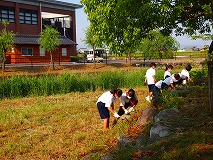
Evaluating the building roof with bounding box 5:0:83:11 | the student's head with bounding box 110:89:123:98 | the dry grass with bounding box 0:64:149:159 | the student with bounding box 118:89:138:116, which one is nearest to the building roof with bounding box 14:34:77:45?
the building roof with bounding box 5:0:83:11

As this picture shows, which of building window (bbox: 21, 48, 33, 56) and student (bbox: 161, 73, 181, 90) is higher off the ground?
building window (bbox: 21, 48, 33, 56)

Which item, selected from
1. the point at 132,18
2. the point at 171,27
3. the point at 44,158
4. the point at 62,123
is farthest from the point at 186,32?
the point at 44,158

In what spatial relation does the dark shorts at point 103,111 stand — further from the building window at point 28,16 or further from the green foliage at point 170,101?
the building window at point 28,16

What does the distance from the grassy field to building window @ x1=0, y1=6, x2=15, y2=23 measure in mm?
29012

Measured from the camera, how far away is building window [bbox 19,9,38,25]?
42.2 meters

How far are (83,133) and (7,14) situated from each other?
34.9m

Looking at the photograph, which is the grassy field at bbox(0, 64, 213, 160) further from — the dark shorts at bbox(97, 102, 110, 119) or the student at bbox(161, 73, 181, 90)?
the student at bbox(161, 73, 181, 90)

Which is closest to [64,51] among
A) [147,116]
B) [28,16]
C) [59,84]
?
[28,16]

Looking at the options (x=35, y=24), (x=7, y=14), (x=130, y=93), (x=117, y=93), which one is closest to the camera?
(x=117, y=93)

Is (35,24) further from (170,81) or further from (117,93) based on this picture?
(117,93)

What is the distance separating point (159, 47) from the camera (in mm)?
44625

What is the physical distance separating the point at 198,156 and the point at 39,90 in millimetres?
13238

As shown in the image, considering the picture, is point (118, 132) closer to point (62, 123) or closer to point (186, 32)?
point (62, 123)

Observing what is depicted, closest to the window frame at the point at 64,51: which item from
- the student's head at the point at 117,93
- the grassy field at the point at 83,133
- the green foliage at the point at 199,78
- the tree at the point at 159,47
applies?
the tree at the point at 159,47
